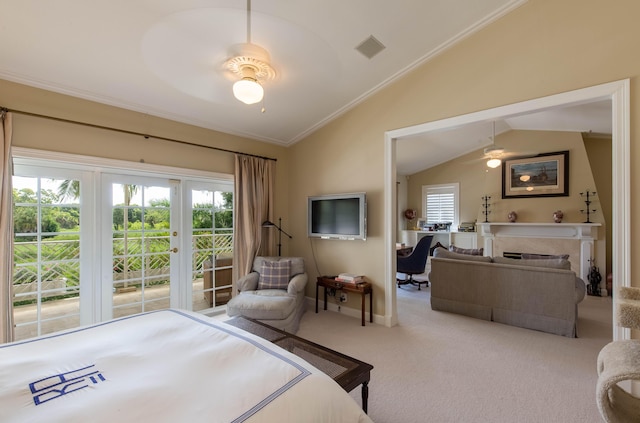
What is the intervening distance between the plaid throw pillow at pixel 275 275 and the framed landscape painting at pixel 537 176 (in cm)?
520

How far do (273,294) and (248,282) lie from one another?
0.46m

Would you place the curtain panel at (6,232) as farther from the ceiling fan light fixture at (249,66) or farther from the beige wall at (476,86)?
the beige wall at (476,86)

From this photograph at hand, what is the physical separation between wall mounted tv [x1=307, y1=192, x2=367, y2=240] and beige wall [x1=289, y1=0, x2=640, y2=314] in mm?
163

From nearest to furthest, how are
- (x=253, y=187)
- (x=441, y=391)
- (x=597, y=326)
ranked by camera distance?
(x=441, y=391) < (x=597, y=326) < (x=253, y=187)

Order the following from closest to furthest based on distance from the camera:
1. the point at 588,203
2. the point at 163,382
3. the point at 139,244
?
the point at 163,382 → the point at 139,244 → the point at 588,203

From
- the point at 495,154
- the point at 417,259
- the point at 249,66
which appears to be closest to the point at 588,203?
the point at 495,154

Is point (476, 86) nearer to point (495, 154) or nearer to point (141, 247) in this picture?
point (495, 154)

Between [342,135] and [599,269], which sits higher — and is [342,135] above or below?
above

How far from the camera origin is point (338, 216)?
4.06 m

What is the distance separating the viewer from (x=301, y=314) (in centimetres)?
392

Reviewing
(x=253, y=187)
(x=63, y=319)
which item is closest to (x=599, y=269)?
(x=253, y=187)

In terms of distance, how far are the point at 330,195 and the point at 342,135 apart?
894mm

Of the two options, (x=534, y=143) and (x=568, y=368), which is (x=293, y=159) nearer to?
(x=568, y=368)

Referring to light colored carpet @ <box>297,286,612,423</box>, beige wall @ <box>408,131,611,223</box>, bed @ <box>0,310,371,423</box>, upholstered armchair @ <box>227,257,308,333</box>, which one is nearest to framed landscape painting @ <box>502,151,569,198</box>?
beige wall @ <box>408,131,611,223</box>
